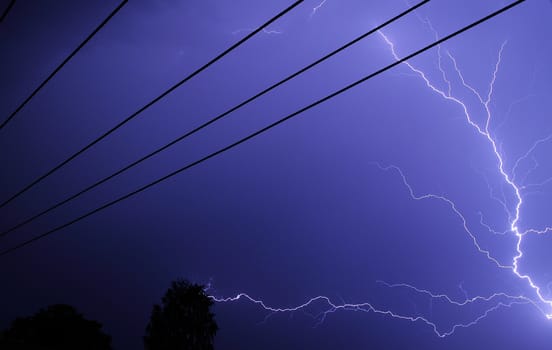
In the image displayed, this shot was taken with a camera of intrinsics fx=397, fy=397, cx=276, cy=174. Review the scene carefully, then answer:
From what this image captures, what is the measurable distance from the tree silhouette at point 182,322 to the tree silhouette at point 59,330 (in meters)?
4.13

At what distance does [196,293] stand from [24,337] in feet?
29.8

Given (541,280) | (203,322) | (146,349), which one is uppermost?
(541,280)

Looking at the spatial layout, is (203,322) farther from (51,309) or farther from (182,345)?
(51,309)

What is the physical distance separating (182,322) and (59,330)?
7278mm

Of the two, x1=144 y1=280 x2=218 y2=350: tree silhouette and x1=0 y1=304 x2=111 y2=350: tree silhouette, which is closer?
x1=144 y1=280 x2=218 y2=350: tree silhouette

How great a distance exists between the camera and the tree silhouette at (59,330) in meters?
20.3

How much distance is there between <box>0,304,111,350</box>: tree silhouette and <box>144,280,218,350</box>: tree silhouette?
4131 millimetres

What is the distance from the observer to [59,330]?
67.7 feet

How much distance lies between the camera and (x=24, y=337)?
20.0 m

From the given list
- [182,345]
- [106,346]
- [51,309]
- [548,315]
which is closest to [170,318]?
[182,345]

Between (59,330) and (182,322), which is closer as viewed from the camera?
(182,322)

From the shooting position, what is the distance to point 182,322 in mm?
18578

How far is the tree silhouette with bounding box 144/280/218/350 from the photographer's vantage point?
713 inches

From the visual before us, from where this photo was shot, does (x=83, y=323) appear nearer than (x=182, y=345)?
No
